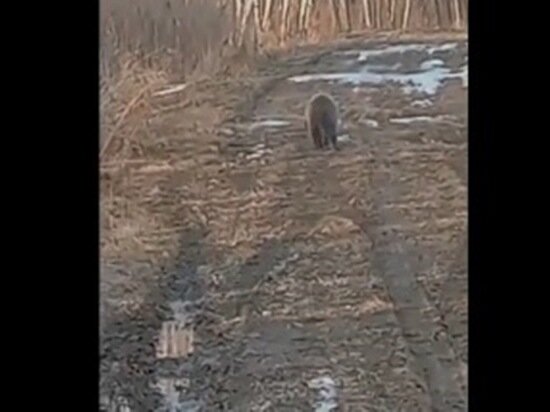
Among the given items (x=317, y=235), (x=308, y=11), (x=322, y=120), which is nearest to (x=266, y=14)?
(x=308, y=11)

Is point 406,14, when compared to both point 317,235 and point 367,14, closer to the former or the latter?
point 367,14

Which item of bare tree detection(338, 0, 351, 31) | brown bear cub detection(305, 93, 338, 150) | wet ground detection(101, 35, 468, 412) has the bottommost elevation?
wet ground detection(101, 35, 468, 412)

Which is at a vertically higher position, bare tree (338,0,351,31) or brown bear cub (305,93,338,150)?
bare tree (338,0,351,31)

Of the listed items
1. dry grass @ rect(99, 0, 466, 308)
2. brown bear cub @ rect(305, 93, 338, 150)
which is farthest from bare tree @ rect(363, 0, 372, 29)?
brown bear cub @ rect(305, 93, 338, 150)

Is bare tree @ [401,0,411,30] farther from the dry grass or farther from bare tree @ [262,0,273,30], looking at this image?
bare tree @ [262,0,273,30]

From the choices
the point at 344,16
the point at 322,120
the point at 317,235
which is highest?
the point at 344,16
